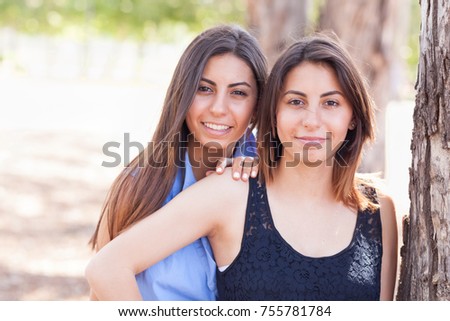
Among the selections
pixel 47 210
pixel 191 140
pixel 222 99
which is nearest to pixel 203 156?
pixel 191 140

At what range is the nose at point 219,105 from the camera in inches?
115

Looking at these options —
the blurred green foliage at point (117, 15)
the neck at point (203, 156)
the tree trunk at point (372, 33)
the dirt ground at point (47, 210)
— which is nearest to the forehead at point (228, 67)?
the neck at point (203, 156)

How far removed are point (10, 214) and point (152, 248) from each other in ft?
18.2

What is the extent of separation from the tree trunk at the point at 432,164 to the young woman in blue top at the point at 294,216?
0.26 m

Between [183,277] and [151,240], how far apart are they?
0.32 meters

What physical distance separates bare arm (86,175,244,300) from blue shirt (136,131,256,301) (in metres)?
0.19

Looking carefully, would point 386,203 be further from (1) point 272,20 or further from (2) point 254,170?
(1) point 272,20

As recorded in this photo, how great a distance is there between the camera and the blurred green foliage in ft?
85.2

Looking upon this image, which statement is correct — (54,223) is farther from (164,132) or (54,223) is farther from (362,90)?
(362,90)

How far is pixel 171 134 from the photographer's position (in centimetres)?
300

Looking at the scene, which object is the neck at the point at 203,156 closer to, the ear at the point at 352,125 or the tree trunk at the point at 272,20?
the ear at the point at 352,125

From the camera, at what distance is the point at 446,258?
2398 mm

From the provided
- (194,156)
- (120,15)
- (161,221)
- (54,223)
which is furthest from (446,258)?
(120,15)

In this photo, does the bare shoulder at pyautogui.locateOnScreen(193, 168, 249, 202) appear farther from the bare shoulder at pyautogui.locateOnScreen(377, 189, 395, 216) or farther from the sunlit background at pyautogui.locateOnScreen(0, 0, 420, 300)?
the sunlit background at pyautogui.locateOnScreen(0, 0, 420, 300)
